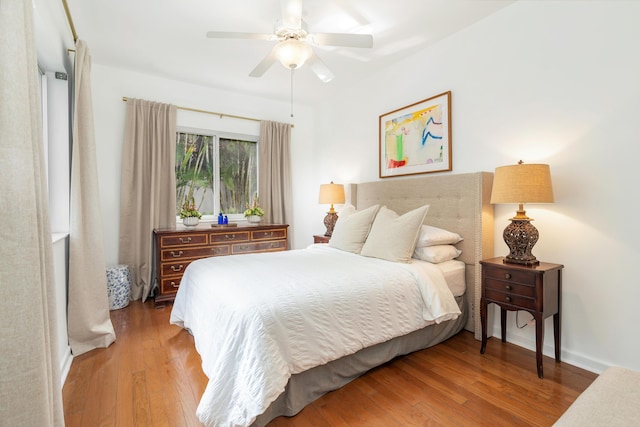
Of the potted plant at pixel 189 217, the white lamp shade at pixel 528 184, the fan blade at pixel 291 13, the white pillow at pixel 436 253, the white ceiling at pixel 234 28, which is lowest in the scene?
the white pillow at pixel 436 253

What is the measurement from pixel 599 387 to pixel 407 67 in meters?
3.27

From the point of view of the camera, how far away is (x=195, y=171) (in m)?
4.23

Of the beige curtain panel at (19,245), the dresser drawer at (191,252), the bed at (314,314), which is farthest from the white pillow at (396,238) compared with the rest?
the beige curtain panel at (19,245)

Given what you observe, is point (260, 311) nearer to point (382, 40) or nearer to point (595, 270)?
point (595, 270)

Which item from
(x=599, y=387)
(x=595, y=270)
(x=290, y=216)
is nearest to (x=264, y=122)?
(x=290, y=216)

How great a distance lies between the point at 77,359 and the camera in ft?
7.25

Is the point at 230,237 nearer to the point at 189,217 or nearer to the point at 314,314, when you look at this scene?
the point at 189,217

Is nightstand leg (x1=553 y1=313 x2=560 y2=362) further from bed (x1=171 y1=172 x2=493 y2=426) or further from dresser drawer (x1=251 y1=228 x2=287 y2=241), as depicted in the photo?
dresser drawer (x1=251 y1=228 x2=287 y2=241)

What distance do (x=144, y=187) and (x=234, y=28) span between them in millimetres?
2153

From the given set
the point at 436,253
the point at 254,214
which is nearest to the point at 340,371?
the point at 436,253

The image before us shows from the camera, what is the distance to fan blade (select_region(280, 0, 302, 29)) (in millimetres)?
1961

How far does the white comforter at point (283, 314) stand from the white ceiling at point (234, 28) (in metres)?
2.06

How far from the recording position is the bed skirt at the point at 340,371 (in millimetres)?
1605

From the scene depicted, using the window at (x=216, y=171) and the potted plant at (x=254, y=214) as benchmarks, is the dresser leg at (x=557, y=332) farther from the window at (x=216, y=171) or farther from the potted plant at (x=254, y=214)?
the window at (x=216, y=171)
